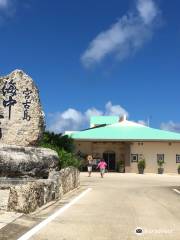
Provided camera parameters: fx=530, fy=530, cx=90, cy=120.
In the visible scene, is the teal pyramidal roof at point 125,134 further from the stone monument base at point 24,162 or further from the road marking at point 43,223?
the road marking at point 43,223

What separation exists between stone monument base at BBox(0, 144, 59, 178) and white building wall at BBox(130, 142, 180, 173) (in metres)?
31.3

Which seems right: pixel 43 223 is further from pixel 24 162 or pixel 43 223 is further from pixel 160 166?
pixel 160 166

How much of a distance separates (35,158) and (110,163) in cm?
3369

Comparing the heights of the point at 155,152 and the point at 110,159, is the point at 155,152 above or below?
above

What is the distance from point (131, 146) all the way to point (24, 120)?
31566 mm

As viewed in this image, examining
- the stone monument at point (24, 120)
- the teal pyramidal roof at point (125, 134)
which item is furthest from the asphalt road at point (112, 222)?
the teal pyramidal roof at point (125, 134)

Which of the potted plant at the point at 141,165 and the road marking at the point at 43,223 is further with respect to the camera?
the potted plant at the point at 141,165

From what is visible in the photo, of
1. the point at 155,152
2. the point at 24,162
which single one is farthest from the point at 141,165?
the point at 24,162

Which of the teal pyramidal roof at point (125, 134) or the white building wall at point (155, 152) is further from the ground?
the teal pyramidal roof at point (125, 134)

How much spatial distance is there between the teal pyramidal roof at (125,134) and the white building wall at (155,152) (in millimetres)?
1028

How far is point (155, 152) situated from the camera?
5344cm

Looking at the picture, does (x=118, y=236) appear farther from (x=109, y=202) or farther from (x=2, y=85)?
(x=2, y=85)

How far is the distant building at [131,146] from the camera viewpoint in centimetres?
5203

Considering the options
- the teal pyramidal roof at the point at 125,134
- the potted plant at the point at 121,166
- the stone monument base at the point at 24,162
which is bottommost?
the stone monument base at the point at 24,162
